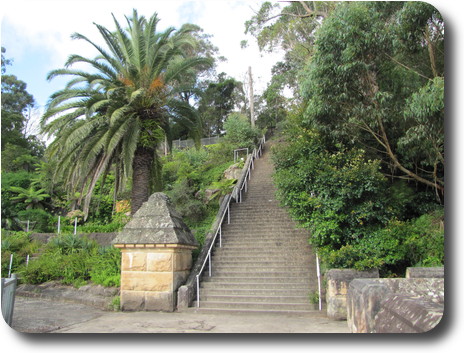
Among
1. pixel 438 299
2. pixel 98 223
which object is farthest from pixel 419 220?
pixel 98 223

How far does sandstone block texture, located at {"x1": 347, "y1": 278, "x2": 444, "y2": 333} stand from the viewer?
3043 millimetres

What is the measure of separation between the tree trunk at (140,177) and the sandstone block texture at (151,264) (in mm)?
3341

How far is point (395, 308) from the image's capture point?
3.44 meters

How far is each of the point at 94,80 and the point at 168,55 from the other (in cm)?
259

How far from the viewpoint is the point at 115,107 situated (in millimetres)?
11797

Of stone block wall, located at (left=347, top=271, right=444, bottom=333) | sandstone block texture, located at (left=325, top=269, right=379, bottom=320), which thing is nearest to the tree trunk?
sandstone block texture, located at (left=325, top=269, right=379, bottom=320)

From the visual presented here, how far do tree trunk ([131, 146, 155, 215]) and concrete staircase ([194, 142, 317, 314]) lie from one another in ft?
9.63

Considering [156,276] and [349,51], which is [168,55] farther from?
[156,276]

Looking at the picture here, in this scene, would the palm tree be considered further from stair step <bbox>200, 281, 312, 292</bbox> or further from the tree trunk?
stair step <bbox>200, 281, 312, 292</bbox>

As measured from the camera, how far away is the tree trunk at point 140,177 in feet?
40.1

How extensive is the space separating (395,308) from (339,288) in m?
4.34

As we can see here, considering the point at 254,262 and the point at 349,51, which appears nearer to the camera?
the point at 349,51

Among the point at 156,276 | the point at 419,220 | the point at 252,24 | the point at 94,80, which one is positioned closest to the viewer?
the point at 156,276

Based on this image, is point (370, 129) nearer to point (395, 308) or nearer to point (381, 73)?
point (381, 73)
